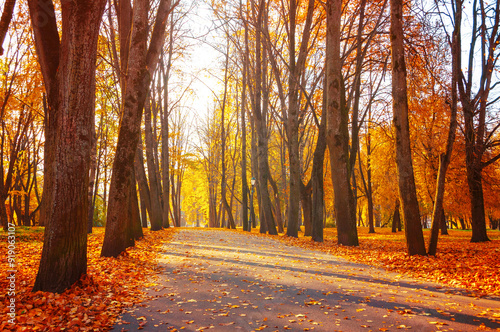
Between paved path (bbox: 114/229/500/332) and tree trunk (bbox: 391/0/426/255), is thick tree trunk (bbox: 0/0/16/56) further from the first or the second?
tree trunk (bbox: 391/0/426/255)

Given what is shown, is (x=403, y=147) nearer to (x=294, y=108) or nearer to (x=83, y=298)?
(x=294, y=108)

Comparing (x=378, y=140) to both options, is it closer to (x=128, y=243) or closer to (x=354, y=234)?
(x=354, y=234)

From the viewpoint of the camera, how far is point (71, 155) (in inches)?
211

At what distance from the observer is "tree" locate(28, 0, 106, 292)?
5.29 meters

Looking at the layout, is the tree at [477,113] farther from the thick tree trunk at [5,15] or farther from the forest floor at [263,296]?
the thick tree trunk at [5,15]

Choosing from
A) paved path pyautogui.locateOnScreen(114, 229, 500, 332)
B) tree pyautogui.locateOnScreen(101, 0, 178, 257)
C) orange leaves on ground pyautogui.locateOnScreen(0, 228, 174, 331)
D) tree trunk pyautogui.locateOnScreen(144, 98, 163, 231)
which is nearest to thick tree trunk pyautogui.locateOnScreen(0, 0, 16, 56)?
tree pyautogui.locateOnScreen(101, 0, 178, 257)

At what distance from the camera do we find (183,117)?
3597cm

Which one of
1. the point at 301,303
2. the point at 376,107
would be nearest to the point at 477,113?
the point at 376,107

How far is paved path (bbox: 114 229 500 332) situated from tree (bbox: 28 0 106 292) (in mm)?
1394

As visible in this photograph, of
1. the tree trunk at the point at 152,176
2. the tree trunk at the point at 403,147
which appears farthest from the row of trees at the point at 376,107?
the tree trunk at the point at 152,176

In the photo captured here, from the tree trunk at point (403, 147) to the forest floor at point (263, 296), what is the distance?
0.65 m

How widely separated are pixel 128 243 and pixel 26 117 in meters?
14.8

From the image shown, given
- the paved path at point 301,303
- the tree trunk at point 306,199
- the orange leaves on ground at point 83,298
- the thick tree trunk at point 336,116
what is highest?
the thick tree trunk at point 336,116

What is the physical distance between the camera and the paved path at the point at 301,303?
4305 mm
